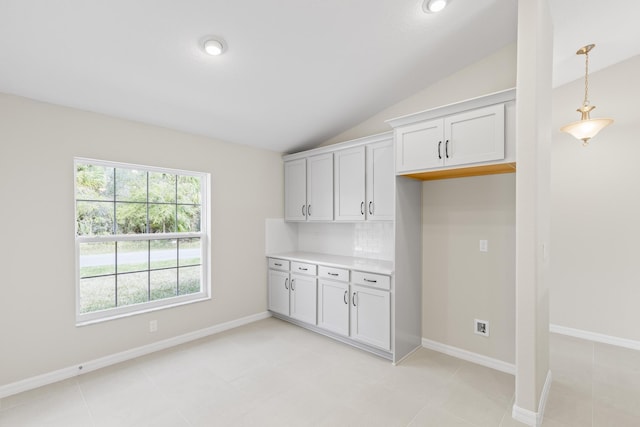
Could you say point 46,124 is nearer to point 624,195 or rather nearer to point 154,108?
point 154,108

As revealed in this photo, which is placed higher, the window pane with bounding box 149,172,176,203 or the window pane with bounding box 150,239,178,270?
the window pane with bounding box 149,172,176,203

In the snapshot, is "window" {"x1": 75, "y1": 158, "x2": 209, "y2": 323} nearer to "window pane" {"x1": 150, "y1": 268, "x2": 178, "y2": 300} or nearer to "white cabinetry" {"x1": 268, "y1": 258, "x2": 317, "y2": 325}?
"window pane" {"x1": 150, "y1": 268, "x2": 178, "y2": 300}

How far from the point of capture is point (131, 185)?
3051mm

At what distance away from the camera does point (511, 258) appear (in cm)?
269

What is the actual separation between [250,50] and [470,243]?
264 cm

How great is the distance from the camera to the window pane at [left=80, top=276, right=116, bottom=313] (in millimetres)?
2783

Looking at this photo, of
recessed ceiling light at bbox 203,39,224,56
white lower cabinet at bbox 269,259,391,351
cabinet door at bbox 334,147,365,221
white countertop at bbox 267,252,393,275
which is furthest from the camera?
cabinet door at bbox 334,147,365,221

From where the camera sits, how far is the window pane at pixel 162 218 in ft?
10.5

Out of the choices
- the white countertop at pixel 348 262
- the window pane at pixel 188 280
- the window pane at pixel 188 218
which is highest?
the window pane at pixel 188 218

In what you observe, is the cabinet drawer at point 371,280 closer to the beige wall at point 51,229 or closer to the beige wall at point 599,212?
the beige wall at point 51,229

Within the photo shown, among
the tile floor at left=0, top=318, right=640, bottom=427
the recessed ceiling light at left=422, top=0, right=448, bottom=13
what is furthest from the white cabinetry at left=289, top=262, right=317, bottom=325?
the recessed ceiling light at left=422, top=0, right=448, bottom=13

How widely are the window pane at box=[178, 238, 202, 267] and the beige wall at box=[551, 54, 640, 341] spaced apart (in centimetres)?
437

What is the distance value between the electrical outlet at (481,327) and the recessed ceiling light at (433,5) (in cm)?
270

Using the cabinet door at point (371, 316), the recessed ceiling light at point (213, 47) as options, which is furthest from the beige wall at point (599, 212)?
the recessed ceiling light at point (213, 47)
